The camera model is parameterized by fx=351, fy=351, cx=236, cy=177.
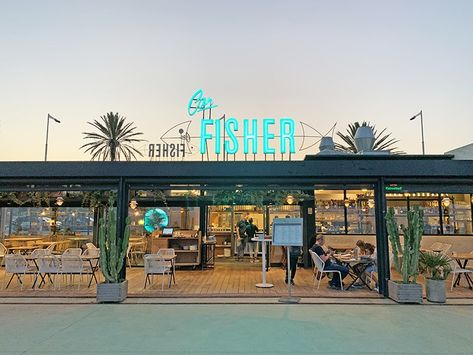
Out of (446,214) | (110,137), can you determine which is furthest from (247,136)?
(110,137)

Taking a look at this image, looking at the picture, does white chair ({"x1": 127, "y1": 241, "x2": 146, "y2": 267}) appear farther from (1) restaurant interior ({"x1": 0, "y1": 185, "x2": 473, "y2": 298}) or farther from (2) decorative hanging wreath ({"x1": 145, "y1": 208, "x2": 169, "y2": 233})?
(2) decorative hanging wreath ({"x1": 145, "y1": 208, "x2": 169, "y2": 233})

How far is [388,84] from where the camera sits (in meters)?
11.6

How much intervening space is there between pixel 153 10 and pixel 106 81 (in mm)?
3057

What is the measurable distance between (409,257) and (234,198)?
21.3 ft

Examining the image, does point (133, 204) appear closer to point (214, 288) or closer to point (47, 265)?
point (47, 265)

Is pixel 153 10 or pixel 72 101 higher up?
pixel 153 10

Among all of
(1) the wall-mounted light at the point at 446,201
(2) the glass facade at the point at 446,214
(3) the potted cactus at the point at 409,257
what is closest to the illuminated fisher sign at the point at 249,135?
(3) the potted cactus at the point at 409,257

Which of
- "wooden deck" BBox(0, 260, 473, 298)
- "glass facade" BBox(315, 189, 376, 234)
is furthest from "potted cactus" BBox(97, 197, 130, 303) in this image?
"glass facade" BBox(315, 189, 376, 234)

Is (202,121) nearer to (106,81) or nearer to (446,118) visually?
(106,81)

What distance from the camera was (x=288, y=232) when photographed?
24.1 ft
